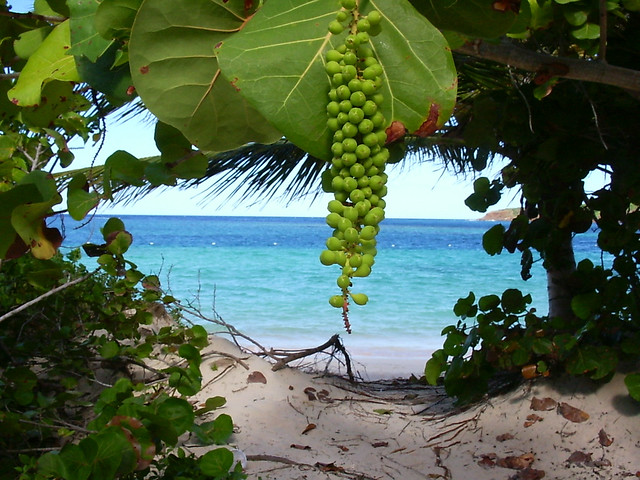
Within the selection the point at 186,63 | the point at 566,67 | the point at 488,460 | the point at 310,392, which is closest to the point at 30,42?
the point at 186,63

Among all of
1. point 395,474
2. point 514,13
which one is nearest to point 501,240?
point 395,474

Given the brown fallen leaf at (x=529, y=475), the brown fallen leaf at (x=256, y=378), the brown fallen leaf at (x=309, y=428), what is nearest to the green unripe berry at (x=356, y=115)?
the brown fallen leaf at (x=529, y=475)

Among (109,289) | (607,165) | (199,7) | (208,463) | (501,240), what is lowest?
(208,463)

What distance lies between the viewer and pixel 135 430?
1110 mm

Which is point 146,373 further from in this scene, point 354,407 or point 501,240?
point 501,240

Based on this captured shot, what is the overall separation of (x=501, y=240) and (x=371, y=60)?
1.61m

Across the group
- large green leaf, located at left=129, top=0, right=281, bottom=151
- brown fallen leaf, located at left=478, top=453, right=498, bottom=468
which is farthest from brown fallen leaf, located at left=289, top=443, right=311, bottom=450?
large green leaf, located at left=129, top=0, right=281, bottom=151

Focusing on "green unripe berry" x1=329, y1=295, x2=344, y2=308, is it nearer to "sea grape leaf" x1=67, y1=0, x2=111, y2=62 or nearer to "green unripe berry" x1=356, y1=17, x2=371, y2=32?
"green unripe berry" x1=356, y1=17, x2=371, y2=32

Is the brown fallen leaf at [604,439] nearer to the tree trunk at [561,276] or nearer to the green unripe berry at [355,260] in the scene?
the tree trunk at [561,276]

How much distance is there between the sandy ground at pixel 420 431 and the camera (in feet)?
5.82

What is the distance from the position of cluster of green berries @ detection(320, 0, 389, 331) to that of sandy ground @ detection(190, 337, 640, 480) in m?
1.49

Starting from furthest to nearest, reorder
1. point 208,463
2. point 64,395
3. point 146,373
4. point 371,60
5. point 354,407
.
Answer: point 354,407 < point 146,373 < point 64,395 < point 208,463 < point 371,60

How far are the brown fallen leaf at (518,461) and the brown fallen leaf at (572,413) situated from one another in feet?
0.56

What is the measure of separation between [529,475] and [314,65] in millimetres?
1646
